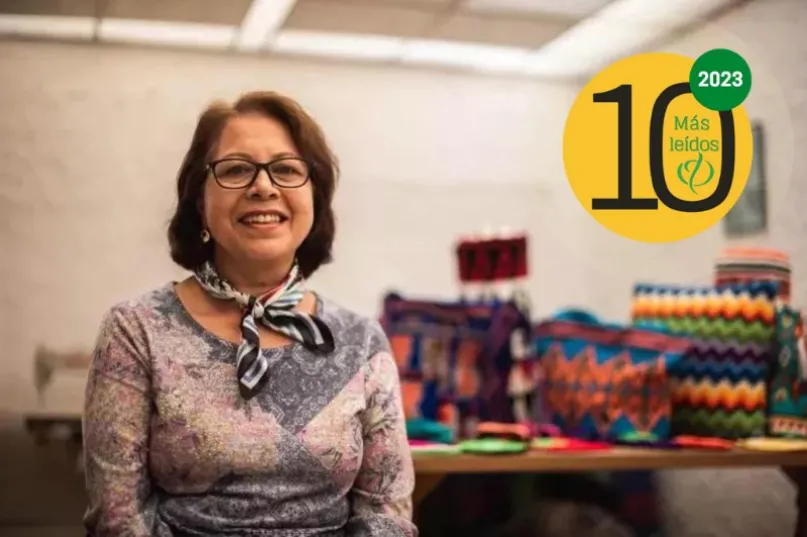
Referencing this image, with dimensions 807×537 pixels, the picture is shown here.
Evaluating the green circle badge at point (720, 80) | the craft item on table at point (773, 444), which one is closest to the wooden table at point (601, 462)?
the craft item on table at point (773, 444)

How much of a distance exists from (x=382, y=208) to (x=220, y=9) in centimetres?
56

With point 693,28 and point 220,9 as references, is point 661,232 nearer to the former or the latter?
point 693,28

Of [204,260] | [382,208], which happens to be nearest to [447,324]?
[382,208]

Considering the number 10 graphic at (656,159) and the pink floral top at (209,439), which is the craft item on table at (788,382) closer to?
the number 10 graphic at (656,159)

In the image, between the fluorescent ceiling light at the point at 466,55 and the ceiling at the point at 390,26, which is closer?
the ceiling at the point at 390,26

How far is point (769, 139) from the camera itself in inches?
71.9

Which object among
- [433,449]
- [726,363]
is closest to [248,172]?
[433,449]

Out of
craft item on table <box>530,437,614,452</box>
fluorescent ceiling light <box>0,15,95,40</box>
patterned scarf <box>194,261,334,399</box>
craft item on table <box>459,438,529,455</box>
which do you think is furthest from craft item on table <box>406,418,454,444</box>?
fluorescent ceiling light <box>0,15,95,40</box>

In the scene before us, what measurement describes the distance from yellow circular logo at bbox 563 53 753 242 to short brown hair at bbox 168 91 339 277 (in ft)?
1.52

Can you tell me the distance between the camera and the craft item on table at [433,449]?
172 centimetres

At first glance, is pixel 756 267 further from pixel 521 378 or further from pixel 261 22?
pixel 261 22

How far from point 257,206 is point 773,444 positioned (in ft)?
3.74

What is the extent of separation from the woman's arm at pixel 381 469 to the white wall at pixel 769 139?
0.62m

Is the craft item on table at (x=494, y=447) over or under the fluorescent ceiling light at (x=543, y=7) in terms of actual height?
under
